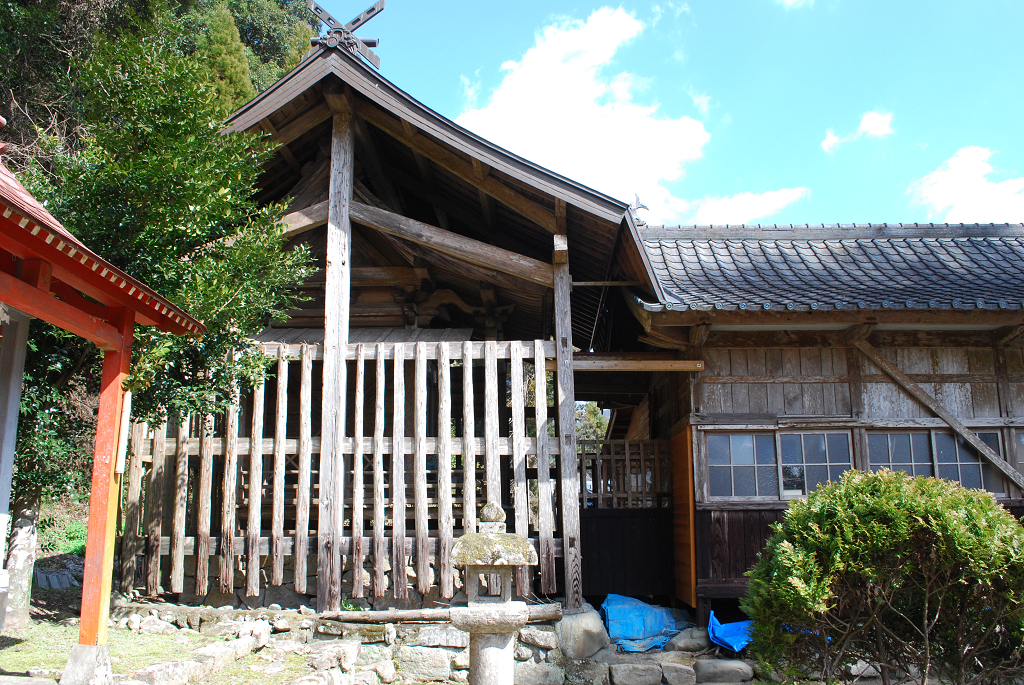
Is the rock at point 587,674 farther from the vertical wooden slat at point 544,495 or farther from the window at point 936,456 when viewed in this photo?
the window at point 936,456

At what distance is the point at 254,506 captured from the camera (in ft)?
26.8

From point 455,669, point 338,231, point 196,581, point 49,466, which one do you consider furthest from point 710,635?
point 49,466

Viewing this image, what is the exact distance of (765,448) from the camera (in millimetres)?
8602

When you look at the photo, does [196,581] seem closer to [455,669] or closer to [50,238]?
[455,669]

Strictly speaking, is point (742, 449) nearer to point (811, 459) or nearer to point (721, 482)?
point (721, 482)

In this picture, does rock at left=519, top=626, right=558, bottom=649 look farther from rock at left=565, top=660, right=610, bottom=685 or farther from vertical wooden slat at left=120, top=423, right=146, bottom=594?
vertical wooden slat at left=120, top=423, right=146, bottom=594

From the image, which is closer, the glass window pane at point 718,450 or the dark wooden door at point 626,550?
the glass window pane at point 718,450

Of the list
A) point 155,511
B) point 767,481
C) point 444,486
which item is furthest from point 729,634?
point 155,511

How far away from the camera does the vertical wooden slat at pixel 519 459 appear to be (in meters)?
7.84

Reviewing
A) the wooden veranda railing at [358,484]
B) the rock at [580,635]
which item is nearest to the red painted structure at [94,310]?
the wooden veranda railing at [358,484]

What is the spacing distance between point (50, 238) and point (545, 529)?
5664mm

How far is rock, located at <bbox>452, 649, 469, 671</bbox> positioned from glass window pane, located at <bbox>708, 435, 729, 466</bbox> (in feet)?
11.9

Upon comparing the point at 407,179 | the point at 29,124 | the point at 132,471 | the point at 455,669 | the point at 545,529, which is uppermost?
the point at 29,124

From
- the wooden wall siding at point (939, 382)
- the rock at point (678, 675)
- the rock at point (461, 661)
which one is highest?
the wooden wall siding at point (939, 382)
